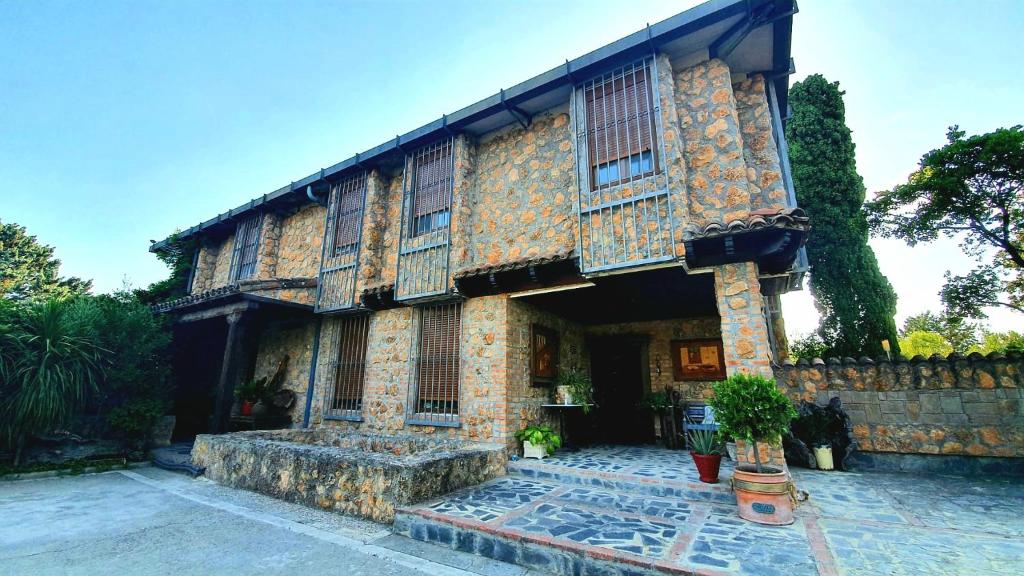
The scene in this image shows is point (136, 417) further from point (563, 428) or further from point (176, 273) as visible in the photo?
point (563, 428)

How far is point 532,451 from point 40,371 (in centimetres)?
892

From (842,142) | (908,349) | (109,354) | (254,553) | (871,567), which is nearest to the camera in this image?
(871,567)

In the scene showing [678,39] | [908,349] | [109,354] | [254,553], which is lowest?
[254,553]

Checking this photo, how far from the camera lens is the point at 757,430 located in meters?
4.05

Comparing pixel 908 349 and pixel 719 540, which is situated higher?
pixel 908 349

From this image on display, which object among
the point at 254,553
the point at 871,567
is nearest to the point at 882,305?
the point at 871,567

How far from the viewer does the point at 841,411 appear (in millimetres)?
6559

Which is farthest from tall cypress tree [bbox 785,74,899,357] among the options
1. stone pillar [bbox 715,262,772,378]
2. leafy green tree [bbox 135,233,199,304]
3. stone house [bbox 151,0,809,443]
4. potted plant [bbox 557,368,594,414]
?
leafy green tree [bbox 135,233,199,304]

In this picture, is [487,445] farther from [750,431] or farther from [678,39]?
[678,39]

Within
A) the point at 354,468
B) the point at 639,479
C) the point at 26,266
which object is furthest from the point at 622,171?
the point at 26,266

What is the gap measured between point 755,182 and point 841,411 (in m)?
4.23

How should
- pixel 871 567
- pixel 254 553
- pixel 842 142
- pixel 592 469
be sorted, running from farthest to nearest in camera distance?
1. pixel 842 142
2. pixel 592 469
3. pixel 254 553
4. pixel 871 567

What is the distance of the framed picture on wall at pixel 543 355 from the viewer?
24.0 ft

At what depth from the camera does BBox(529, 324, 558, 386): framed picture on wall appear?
732 cm
